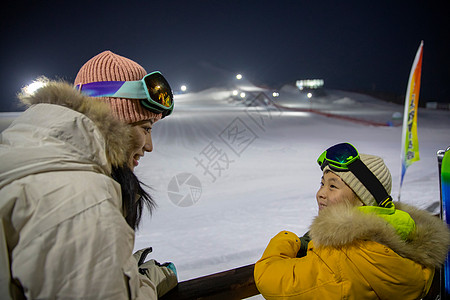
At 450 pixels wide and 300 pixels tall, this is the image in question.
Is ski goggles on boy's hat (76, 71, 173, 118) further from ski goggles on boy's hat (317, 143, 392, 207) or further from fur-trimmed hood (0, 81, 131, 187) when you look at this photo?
ski goggles on boy's hat (317, 143, 392, 207)

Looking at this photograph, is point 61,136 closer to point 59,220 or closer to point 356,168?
point 59,220

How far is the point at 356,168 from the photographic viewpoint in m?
1.55

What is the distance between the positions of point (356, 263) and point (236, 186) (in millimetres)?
4863

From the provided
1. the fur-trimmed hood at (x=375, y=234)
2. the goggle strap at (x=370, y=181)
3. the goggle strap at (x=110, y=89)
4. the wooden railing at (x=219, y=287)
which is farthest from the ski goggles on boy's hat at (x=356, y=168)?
the goggle strap at (x=110, y=89)

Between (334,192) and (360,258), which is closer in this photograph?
(360,258)

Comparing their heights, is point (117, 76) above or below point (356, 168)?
above

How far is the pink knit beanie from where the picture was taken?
1.40 metres

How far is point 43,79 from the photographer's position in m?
1.26

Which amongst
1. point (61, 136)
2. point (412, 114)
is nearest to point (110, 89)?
point (61, 136)

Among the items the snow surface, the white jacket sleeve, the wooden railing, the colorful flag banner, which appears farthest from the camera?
the colorful flag banner

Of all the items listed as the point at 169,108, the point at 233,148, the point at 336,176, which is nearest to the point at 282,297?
the point at 336,176

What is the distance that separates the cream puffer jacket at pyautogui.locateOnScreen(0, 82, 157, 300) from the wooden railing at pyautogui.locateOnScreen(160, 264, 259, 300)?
66 centimetres

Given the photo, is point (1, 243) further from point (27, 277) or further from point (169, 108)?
point (169, 108)

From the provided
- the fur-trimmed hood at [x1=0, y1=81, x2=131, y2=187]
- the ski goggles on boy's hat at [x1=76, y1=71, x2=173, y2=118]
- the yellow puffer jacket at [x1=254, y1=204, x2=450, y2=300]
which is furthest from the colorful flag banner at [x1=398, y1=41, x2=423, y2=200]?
the fur-trimmed hood at [x1=0, y1=81, x2=131, y2=187]
